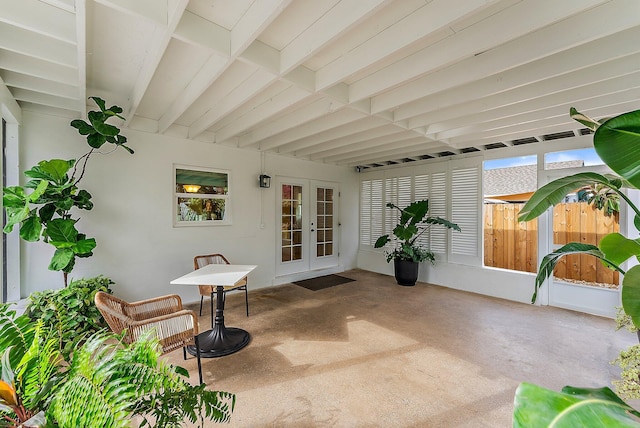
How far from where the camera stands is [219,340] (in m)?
2.84

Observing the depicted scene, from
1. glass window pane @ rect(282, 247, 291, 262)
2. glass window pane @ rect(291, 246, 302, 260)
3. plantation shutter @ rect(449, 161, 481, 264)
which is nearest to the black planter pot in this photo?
plantation shutter @ rect(449, 161, 481, 264)

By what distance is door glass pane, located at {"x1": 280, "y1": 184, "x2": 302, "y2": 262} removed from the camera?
5465mm

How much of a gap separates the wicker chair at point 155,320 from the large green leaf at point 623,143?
2337 mm

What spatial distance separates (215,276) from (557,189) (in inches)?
109

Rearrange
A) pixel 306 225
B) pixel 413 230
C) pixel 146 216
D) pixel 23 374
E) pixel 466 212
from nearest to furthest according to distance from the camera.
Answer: pixel 23 374, pixel 146 216, pixel 466 212, pixel 413 230, pixel 306 225

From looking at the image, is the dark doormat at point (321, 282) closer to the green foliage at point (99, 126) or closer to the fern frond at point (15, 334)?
the green foliage at point (99, 126)

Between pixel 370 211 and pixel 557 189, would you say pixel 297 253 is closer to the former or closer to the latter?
pixel 370 211

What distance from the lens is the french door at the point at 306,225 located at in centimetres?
543

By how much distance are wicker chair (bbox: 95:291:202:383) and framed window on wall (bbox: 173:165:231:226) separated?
6.51 ft

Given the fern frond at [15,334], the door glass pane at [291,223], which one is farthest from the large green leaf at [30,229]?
the door glass pane at [291,223]

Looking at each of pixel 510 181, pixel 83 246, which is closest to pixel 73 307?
pixel 83 246

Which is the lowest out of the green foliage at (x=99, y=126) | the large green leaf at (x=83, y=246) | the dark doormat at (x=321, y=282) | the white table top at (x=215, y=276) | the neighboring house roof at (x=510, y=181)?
the dark doormat at (x=321, y=282)

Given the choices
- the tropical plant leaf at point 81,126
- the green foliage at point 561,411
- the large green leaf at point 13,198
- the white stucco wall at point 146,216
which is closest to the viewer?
the green foliage at point 561,411

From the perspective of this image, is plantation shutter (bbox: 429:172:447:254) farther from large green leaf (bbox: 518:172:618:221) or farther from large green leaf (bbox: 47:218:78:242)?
large green leaf (bbox: 47:218:78:242)
